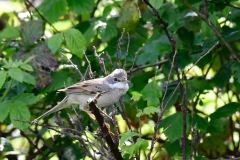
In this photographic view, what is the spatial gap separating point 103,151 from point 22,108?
1136mm

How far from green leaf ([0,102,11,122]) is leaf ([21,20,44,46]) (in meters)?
0.73

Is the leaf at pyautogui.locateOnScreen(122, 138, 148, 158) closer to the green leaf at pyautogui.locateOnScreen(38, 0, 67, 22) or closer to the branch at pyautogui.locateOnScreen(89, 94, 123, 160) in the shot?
the branch at pyautogui.locateOnScreen(89, 94, 123, 160)

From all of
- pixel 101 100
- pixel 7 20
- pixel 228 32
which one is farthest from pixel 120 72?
pixel 7 20

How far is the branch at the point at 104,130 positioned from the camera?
10.9 feet

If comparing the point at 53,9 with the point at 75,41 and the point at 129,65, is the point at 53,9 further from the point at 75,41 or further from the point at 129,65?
the point at 129,65

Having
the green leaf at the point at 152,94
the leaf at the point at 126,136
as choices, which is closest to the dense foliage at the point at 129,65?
the green leaf at the point at 152,94

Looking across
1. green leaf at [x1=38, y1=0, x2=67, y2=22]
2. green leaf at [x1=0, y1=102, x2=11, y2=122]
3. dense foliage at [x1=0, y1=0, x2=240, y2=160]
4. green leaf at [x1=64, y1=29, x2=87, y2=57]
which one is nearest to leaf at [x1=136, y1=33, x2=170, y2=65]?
dense foliage at [x1=0, y1=0, x2=240, y2=160]

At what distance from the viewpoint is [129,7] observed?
15.1ft

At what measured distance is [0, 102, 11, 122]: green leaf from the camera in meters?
4.50

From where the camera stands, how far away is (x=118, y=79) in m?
4.18

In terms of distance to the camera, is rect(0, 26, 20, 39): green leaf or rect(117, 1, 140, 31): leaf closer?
rect(117, 1, 140, 31): leaf

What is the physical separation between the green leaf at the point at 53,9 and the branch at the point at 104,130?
178 cm

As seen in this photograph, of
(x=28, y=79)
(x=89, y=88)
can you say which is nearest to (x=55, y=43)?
(x=28, y=79)

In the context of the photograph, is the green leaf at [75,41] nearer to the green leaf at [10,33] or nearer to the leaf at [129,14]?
the leaf at [129,14]
